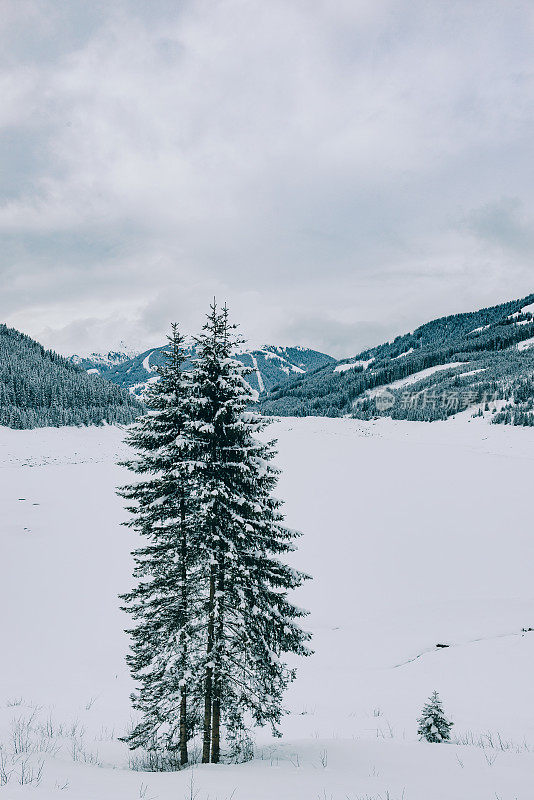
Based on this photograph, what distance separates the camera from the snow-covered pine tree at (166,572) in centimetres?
884

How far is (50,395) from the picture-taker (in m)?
71.9

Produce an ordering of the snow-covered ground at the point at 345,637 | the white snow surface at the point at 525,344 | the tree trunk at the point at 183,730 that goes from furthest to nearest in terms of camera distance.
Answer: the white snow surface at the point at 525,344 → the tree trunk at the point at 183,730 → the snow-covered ground at the point at 345,637

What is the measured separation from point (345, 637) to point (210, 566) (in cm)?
1001

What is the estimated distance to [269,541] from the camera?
936 centimetres

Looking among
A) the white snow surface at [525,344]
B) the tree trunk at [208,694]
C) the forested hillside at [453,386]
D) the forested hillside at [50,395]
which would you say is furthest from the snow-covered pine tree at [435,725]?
the white snow surface at [525,344]

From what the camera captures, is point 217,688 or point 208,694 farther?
point 217,688

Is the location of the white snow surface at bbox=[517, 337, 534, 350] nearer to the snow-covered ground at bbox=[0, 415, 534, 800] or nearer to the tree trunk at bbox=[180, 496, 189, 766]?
the snow-covered ground at bbox=[0, 415, 534, 800]

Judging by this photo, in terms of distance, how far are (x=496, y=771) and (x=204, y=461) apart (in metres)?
Result: 7.40

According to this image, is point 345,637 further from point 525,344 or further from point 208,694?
point 525,344

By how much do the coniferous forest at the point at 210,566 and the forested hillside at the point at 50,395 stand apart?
183ft

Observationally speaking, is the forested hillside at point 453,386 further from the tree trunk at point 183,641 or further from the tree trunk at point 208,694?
the tree trunk at point 183,641

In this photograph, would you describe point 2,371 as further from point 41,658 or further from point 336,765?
point 336,765

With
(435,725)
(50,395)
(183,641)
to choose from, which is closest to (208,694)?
(183,641)

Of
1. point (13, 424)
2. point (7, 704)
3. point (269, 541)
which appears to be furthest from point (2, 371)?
point (269, 541)
